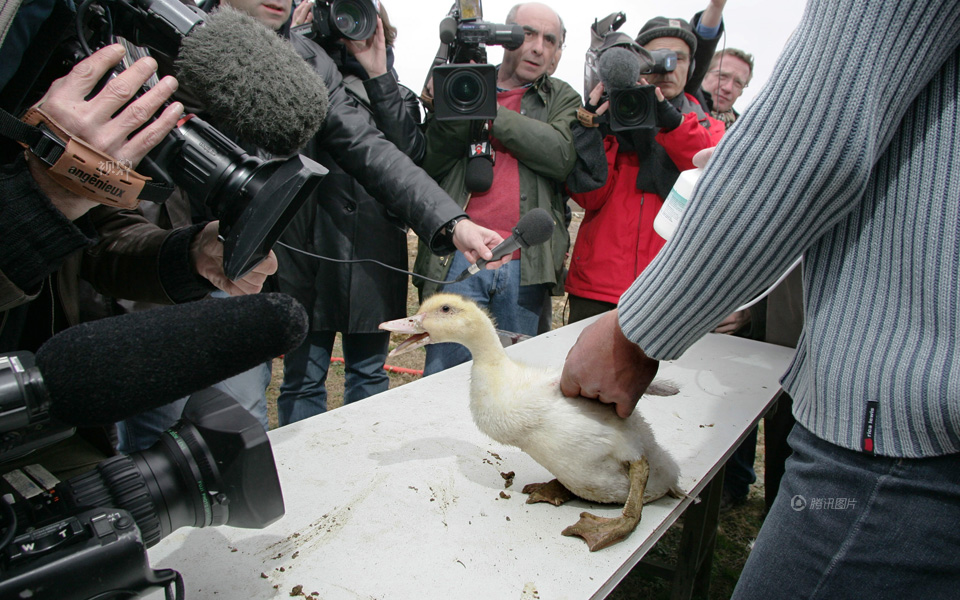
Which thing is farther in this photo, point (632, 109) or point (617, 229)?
point (617, 229)

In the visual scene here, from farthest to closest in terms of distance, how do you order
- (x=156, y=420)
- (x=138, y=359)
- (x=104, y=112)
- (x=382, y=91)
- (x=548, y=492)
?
1. (x=382, y=91)
2. (x=156, y=420)
3. (x=548, y=492)
4. (x=104, y=112)
5. (x=138, y=359)

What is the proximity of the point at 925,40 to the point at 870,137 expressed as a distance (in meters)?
0.10

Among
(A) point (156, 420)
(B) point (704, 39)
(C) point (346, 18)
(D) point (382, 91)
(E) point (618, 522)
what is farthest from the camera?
(B) point (704, 39)

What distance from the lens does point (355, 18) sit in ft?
7.16

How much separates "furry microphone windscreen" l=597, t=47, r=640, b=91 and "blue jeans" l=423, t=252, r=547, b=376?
83 cm

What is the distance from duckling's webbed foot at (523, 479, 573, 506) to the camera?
3.99 ft

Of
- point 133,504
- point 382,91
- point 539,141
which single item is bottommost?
point 133,504

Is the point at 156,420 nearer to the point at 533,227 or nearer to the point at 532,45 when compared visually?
the point at 533,227

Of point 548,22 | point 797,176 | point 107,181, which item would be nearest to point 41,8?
point 107,181

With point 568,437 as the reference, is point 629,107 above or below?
above

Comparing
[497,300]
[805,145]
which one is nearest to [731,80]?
[497,300]

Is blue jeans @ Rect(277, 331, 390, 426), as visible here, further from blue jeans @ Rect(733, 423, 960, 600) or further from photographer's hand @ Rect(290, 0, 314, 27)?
blue jeans @ Rect(733, 423, 960, 600)

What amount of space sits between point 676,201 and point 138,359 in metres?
1.19

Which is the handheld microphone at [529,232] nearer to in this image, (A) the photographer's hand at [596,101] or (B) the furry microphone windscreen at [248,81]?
(B) the furry microphone windscreen at [248,81]
